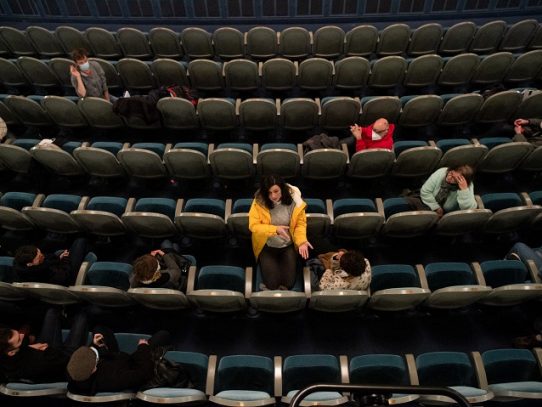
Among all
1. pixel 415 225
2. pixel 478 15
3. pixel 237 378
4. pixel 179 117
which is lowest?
pixel 237 378

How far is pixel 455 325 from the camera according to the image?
289cm

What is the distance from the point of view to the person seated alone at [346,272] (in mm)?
2371

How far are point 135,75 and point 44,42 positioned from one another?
67.5 inches

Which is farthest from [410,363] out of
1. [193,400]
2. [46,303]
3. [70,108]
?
[70,108]

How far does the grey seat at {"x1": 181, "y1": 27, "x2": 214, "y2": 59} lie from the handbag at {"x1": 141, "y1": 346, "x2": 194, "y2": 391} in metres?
3.97

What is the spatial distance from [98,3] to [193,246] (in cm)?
513

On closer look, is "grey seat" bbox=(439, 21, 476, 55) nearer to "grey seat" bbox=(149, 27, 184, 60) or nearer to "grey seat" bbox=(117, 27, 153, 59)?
"grey seat" bbox=(149, 27, 184, 60)

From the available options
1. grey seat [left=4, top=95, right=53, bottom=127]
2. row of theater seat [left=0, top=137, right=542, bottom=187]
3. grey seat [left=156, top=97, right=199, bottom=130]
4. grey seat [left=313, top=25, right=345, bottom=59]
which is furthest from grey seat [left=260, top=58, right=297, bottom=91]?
grey seat [left=4, top=95, right=53, bottom=127]

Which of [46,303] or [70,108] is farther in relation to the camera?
[70,108]

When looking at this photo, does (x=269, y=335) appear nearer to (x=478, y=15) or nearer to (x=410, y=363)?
(x=410, y=363)

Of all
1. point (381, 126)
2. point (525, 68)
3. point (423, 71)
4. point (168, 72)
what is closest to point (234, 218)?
point (381, 126)

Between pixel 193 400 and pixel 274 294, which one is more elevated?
pixel 274 294

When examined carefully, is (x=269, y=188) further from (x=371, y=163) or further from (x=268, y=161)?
(x=371, y=163)

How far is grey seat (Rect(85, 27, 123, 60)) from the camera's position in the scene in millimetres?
4754
